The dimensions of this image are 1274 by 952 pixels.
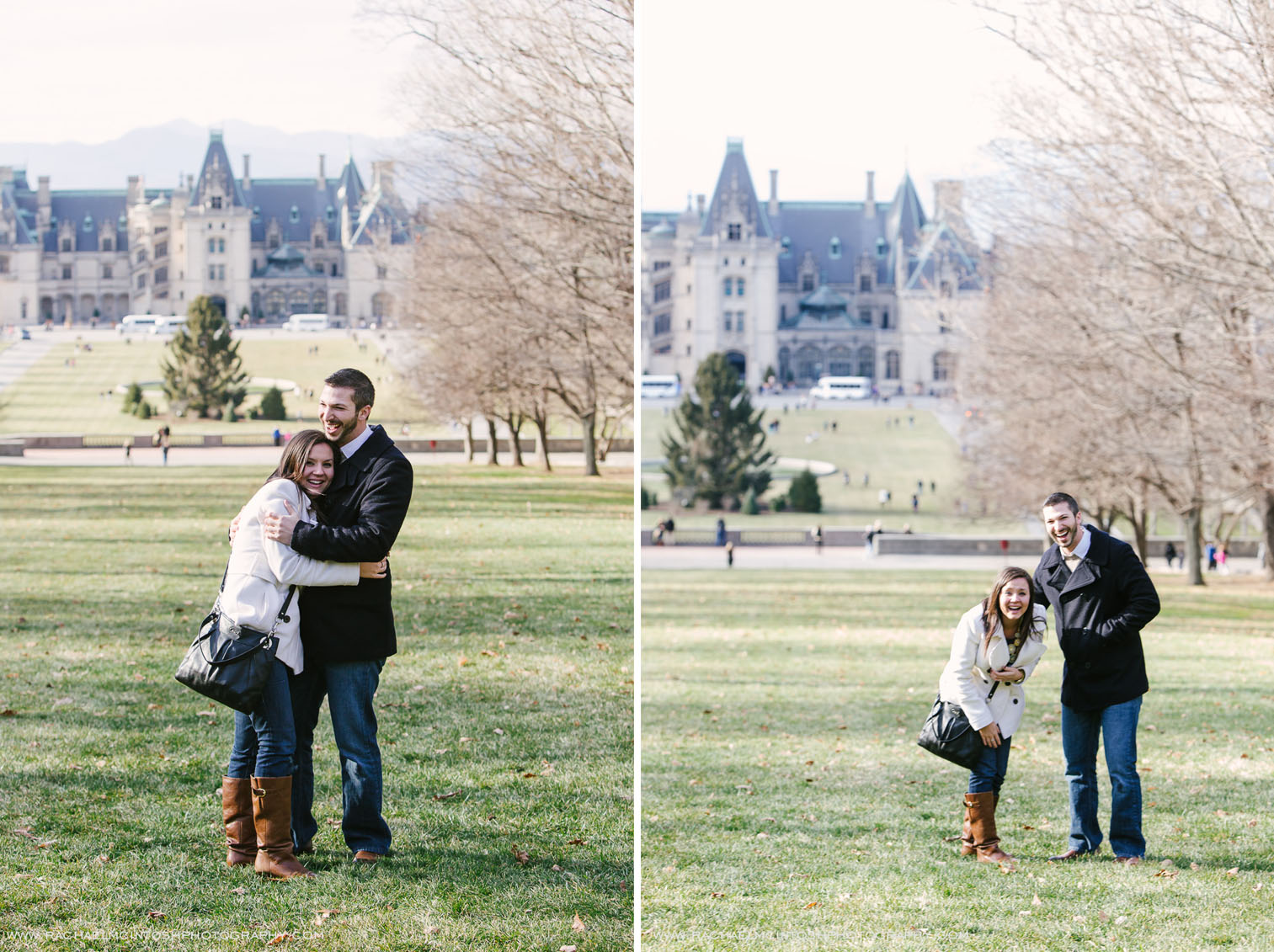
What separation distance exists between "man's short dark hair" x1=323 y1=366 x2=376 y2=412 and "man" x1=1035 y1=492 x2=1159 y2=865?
280cm

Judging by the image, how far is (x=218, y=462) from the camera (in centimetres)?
3019

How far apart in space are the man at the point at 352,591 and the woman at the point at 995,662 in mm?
2306

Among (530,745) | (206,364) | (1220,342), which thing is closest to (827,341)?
(206,364)

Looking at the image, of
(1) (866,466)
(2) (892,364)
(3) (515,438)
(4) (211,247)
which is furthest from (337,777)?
(2) (892,364)

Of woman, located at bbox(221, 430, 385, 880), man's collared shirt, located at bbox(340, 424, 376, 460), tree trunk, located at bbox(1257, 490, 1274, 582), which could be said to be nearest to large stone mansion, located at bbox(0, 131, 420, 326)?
tree trunk, located at bbox(1257, 490, 1274, 582)

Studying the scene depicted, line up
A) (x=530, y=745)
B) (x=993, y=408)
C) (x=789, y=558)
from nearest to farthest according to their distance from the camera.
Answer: (x=530, y=745)
(x=993, y=408)
(x=789, y=558)

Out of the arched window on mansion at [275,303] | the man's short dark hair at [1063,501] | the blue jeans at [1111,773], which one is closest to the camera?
the man's short dark hair at [1063,501]

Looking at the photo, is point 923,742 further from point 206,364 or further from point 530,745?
point 206,364

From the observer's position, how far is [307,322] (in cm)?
3400

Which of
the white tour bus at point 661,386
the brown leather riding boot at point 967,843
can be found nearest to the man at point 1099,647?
the brown leather riding boot at point 967,843

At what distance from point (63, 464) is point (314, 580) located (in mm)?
26715

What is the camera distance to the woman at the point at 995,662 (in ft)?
17.9

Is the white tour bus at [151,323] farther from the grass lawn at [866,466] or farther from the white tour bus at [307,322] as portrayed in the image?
the grass lawn at [866,466]

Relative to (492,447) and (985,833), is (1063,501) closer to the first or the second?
(985,833)
